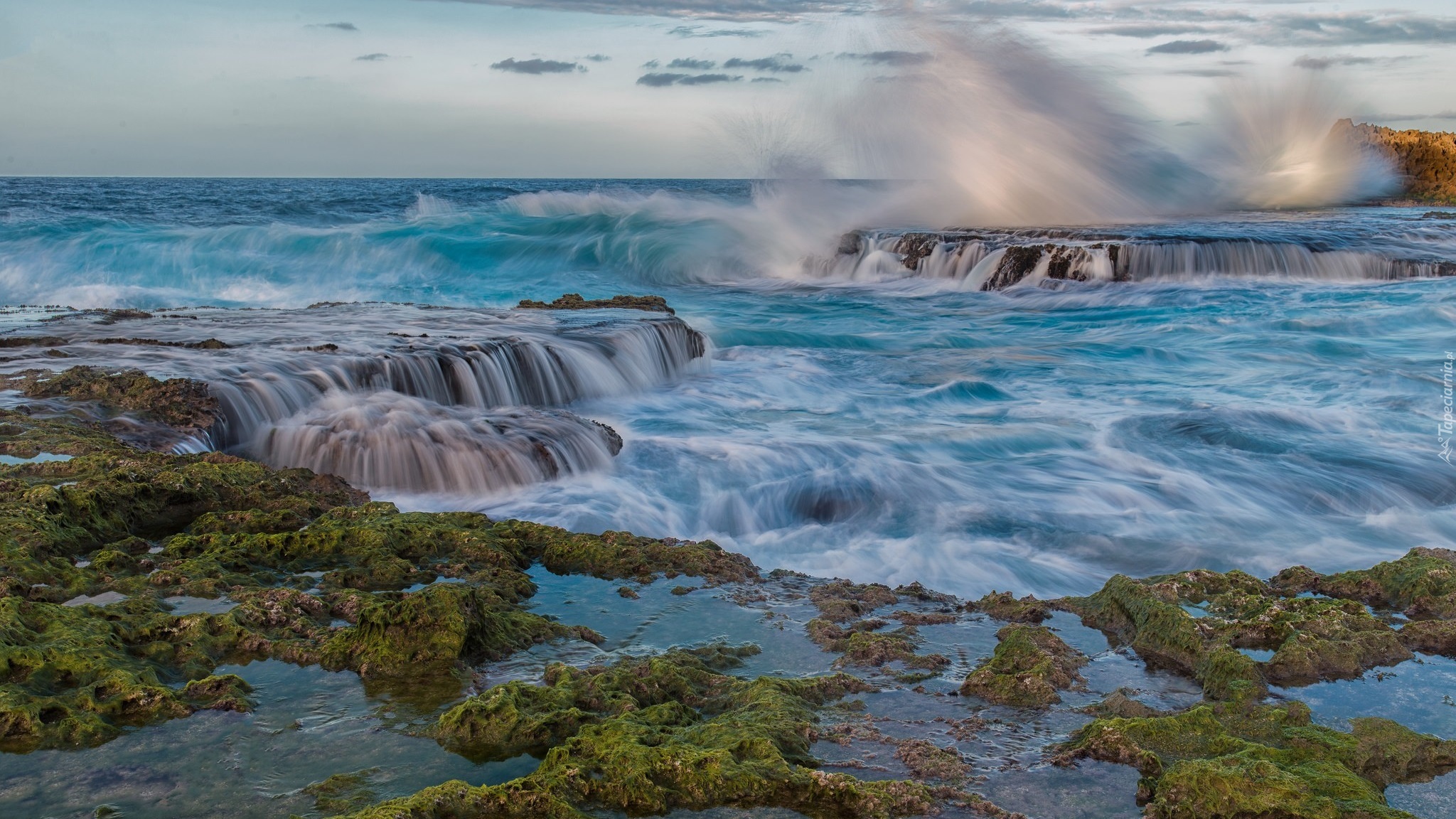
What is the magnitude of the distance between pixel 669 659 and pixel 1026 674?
1.12 meters

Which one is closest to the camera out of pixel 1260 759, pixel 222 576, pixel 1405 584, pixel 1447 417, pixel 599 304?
pixel 1260 759

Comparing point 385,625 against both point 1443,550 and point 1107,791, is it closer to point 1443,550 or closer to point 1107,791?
point 1107,791

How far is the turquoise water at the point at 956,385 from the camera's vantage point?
20.4 ft

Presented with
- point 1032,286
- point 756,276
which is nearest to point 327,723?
point 1032,286

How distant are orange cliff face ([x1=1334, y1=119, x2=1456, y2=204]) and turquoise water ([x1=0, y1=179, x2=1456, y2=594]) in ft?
62.9

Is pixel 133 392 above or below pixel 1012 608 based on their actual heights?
above

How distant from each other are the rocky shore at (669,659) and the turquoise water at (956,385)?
1461 mm

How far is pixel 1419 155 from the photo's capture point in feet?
144

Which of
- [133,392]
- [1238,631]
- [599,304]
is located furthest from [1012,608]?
[599,304]

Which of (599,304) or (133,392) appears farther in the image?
(599,304)

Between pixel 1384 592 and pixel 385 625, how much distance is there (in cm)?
378

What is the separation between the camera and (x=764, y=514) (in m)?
6.54

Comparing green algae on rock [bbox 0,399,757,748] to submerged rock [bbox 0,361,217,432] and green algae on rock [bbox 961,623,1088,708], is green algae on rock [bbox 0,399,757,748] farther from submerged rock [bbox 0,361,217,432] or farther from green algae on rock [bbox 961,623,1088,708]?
green algae on rock [bbox 961,623,1088,708]

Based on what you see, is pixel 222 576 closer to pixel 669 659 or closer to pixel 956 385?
pixel 669 659
